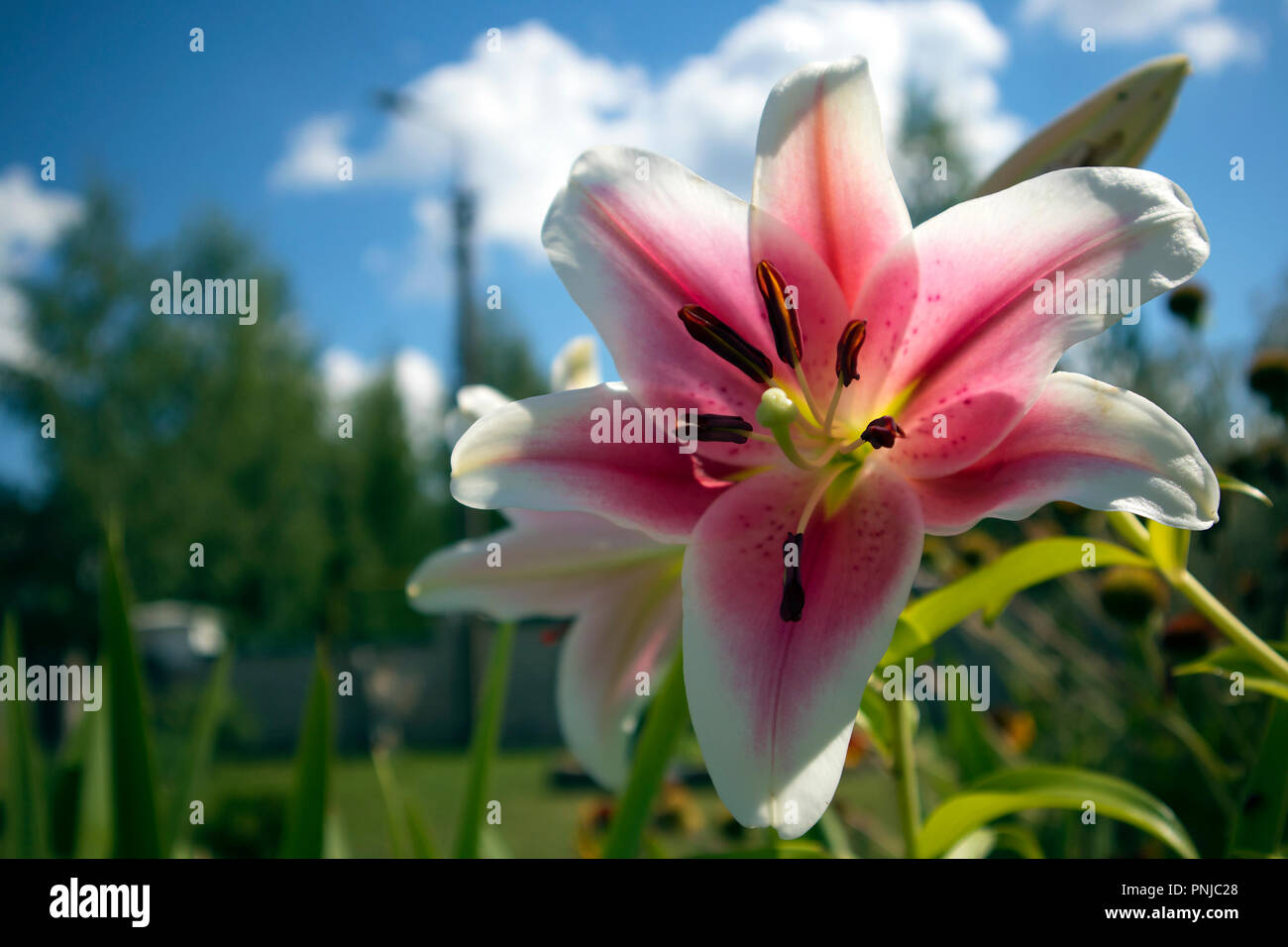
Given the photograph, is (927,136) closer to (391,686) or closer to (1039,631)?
(391,686)

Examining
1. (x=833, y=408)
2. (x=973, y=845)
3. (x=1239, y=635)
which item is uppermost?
(x=833, y=408)

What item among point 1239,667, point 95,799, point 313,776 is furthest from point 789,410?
point 95,799

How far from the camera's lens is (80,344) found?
40.3ft

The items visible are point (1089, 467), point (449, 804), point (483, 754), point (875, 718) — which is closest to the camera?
point (1089, 467)

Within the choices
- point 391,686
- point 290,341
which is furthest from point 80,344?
point 391,686

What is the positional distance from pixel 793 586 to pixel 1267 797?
26 cm

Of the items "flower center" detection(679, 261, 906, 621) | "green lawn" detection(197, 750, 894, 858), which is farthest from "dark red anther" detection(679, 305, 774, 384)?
"green lawn" detection(197, 750, 894, 858)

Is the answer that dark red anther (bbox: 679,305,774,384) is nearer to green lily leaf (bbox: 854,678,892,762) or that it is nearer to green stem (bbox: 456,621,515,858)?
green lily leaf (bbox: 854,678,892,762)

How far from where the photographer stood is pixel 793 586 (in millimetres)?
347

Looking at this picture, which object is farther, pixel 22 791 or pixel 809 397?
pixel 22 791

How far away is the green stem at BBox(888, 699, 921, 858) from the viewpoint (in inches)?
17.6

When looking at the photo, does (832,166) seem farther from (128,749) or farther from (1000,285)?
(128,749)

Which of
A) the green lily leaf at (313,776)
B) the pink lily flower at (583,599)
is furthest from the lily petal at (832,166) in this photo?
the green lily leaf at (313,776)
